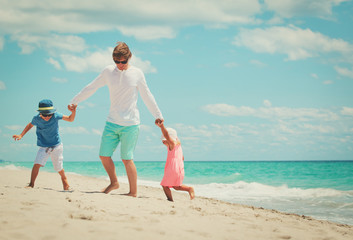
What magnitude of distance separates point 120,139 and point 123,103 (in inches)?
20.8

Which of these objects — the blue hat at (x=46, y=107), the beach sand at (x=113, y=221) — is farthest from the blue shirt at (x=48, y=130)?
the beach sand at (x=113, y=221)

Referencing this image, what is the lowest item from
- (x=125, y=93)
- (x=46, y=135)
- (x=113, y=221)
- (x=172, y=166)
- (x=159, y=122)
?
(x=113, y=221)

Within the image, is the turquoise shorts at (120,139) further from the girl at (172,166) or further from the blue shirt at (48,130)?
the blue shirt at (48,130)

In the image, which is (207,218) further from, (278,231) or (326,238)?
(326,238)

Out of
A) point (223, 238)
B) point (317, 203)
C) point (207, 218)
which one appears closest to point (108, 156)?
point (207, 218)

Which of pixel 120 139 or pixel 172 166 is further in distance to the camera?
pixel 172 166

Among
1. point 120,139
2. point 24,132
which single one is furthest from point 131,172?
point 24,132

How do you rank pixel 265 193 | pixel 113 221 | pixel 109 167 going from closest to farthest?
pixel 113 221 < pixel 109 167 < pixel 265 193

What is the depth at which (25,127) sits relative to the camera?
610 cm

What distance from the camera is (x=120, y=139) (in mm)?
5145

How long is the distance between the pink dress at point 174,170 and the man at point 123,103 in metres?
0.67

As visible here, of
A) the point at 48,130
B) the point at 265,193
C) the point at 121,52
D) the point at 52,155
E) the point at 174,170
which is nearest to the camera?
the point at 121,52

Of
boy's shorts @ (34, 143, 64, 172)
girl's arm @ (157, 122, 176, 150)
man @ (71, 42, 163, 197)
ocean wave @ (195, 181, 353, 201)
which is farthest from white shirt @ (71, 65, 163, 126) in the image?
ocean wave @ (195, 181, 353, 201)

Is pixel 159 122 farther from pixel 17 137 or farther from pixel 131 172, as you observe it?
pixel 17 137
